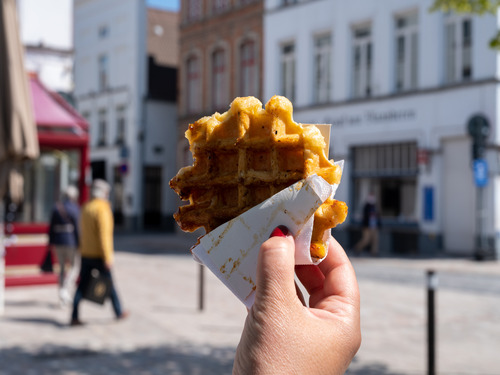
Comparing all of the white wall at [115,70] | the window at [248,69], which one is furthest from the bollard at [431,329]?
the white wall at [115,70]

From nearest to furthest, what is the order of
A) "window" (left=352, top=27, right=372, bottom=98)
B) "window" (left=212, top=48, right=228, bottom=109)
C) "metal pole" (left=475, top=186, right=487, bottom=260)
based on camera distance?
"metal pole" (left=475, top=186, right=487, bottom=260) → "window" (left=352, top=27, right=372, bottom=98) → "window" (left=212, top=48, right=228, bottom=109)

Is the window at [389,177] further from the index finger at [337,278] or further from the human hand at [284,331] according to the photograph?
the human hand at [284,331]

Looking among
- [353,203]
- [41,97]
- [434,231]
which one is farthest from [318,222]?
[353,203]

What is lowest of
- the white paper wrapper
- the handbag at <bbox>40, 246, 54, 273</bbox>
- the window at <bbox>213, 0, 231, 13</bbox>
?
the handbag at <bbox>40, 246, 54, 273</bbox>

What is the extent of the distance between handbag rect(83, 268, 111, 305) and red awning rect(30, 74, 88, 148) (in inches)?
182

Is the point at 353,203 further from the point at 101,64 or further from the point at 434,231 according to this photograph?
the point at 101,64

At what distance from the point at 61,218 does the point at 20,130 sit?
8.36ft

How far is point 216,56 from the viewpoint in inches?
1164

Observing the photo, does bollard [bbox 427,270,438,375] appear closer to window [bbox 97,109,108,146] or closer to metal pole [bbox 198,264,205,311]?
metal pole [bbox 198,264,205,311]

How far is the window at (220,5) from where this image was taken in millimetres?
29109

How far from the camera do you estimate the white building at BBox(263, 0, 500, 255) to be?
64.4ft

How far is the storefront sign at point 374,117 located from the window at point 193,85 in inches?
340

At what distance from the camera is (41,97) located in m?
12.8

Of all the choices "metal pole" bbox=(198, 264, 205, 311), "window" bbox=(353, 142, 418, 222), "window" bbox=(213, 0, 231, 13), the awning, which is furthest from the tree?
"window" bbox=(213, 0, 231, 13)
